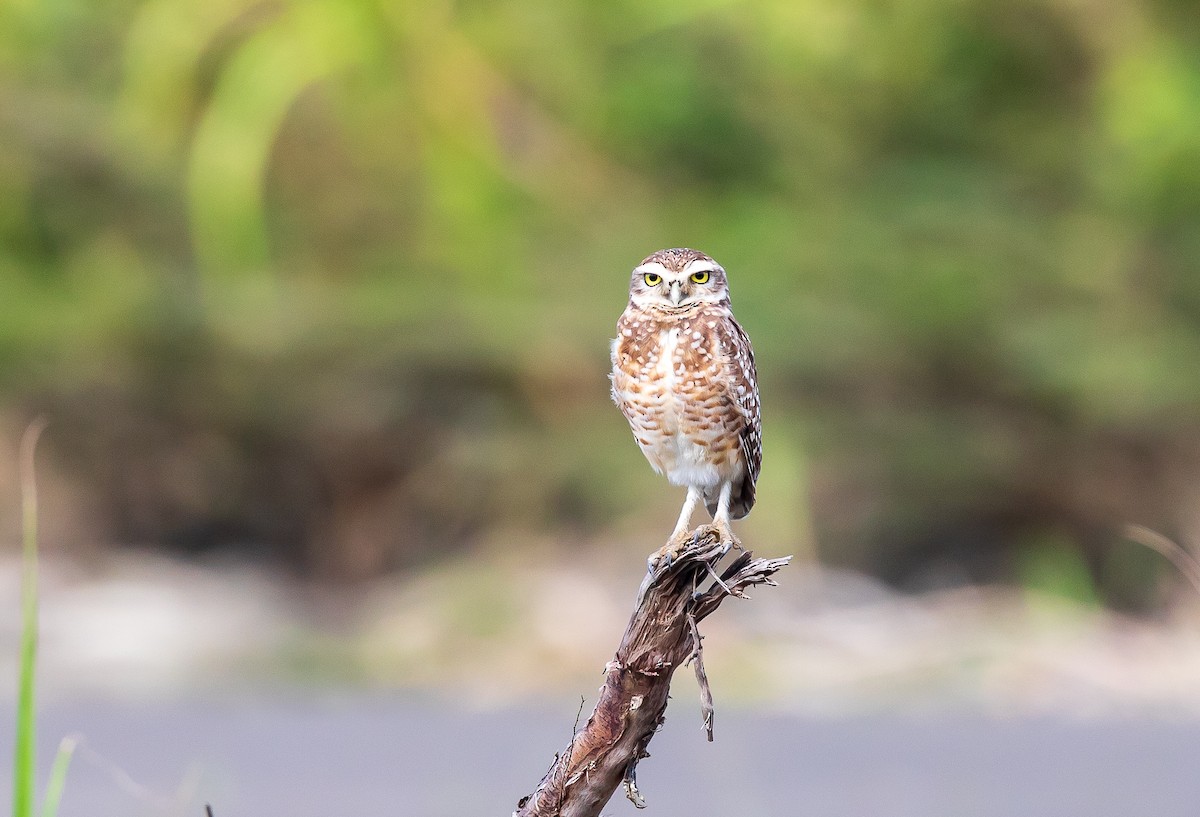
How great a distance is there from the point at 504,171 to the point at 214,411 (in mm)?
2246

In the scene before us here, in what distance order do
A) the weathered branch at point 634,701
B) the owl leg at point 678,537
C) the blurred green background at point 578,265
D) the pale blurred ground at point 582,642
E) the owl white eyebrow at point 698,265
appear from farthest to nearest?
1. the blurred green background at point 578,265
2. the pale blurred ground at point 582,642
3. the owl white eyebrow at point 698,265
4. the owl leg at point 678,537
5. the weathered branch at point 634,701

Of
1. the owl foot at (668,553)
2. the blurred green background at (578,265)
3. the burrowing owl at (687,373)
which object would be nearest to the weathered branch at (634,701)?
the owl foot at (668,553)

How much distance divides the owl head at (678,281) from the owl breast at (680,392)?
3 cm

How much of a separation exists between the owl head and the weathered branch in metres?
0.97

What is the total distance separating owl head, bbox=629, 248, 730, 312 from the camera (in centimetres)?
310

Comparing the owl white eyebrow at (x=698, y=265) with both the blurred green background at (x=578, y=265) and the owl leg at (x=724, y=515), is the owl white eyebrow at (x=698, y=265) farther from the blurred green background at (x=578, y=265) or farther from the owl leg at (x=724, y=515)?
the blurred green background at (x=578, y=265)

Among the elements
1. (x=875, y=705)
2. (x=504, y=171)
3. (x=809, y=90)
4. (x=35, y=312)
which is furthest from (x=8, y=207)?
(x=875, y=705)

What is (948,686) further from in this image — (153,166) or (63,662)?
(153,166)

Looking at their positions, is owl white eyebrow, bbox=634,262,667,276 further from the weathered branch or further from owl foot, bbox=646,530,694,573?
the weathered branch

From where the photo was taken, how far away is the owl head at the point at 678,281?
10.2ft

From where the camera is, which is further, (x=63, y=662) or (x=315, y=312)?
(x=315, y=312)

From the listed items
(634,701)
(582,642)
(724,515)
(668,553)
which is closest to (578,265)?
(582,642)

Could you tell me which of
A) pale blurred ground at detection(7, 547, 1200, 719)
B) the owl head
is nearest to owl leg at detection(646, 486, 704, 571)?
the owl head

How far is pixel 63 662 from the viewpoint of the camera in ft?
25.2
